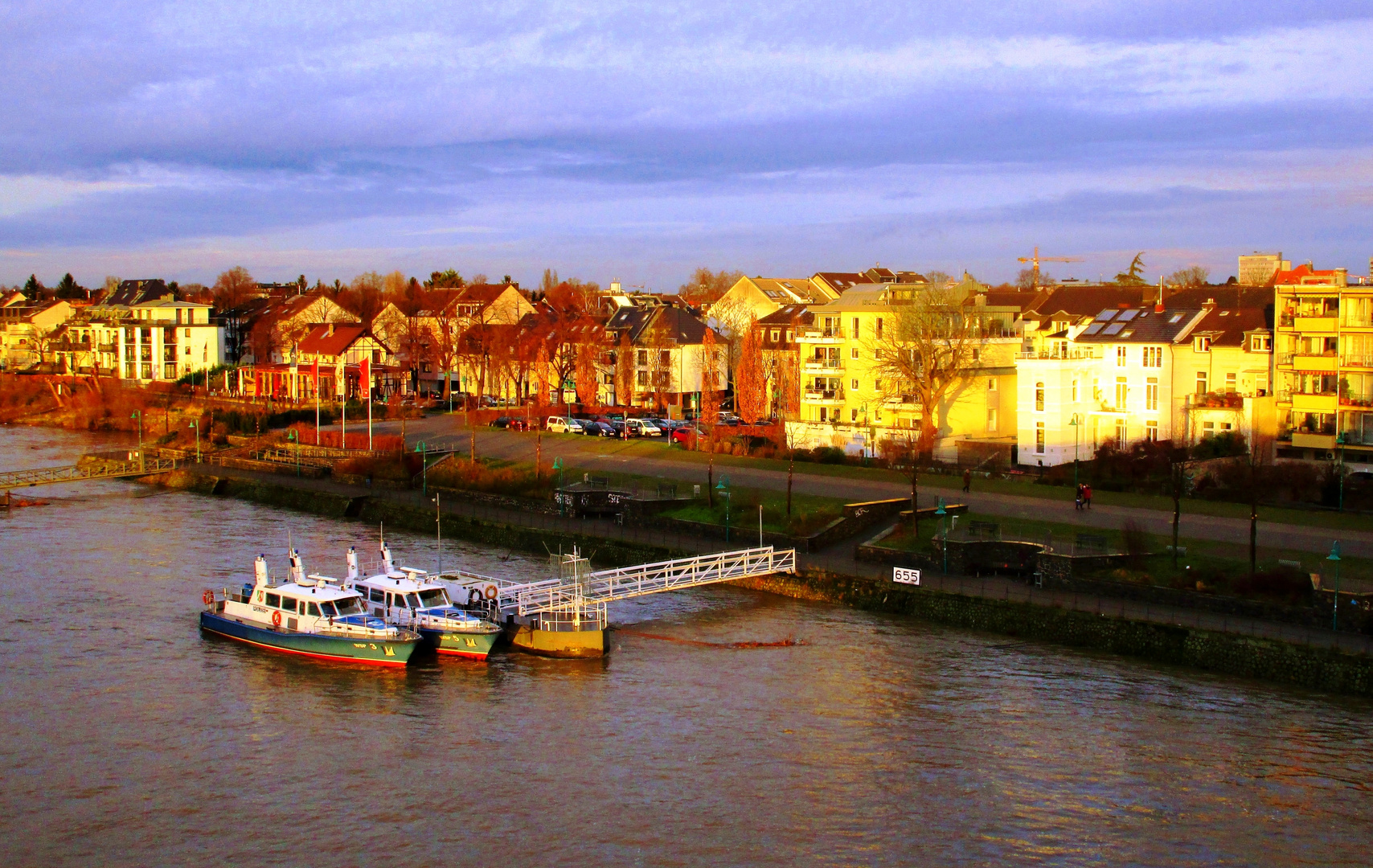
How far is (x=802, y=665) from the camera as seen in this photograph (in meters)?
27.9

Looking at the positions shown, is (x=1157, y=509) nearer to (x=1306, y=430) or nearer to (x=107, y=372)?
(x=1306, y=430)

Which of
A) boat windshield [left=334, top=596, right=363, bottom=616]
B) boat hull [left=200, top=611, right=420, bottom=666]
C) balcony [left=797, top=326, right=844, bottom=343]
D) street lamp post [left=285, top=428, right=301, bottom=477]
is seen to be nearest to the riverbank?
boat windshield [left=334, top=596, right=363, bottom=616]

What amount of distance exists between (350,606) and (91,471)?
3195 centimetres

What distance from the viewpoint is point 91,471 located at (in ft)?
184

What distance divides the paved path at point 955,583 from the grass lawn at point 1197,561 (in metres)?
0.98

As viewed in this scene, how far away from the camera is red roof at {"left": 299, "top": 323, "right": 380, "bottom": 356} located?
270 ft

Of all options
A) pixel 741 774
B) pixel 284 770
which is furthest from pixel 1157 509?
pixel 284 770

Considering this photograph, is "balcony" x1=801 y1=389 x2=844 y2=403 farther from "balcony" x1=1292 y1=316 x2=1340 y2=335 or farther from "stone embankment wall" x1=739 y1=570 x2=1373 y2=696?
"stone embankment wall" x1=739 y1=570 x2=1373 y2=696

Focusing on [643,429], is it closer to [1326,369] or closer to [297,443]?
[297,443]

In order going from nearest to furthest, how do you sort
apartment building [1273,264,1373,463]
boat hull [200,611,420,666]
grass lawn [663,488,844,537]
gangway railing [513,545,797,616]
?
boat hull [200,611,420,666], gangway railing [513,545,797,616], grass lawn [663,488,844,537], apartment building [1273,264,1373,463]

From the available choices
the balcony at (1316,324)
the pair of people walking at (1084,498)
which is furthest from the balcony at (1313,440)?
the pair of people walking at (1084,498)

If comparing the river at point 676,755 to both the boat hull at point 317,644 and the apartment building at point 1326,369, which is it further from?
the apartment building at point 1326,369

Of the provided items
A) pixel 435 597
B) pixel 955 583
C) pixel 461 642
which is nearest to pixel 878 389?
pixel 955 583

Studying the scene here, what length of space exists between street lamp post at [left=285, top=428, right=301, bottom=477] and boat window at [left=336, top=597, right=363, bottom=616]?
88.1 feet
